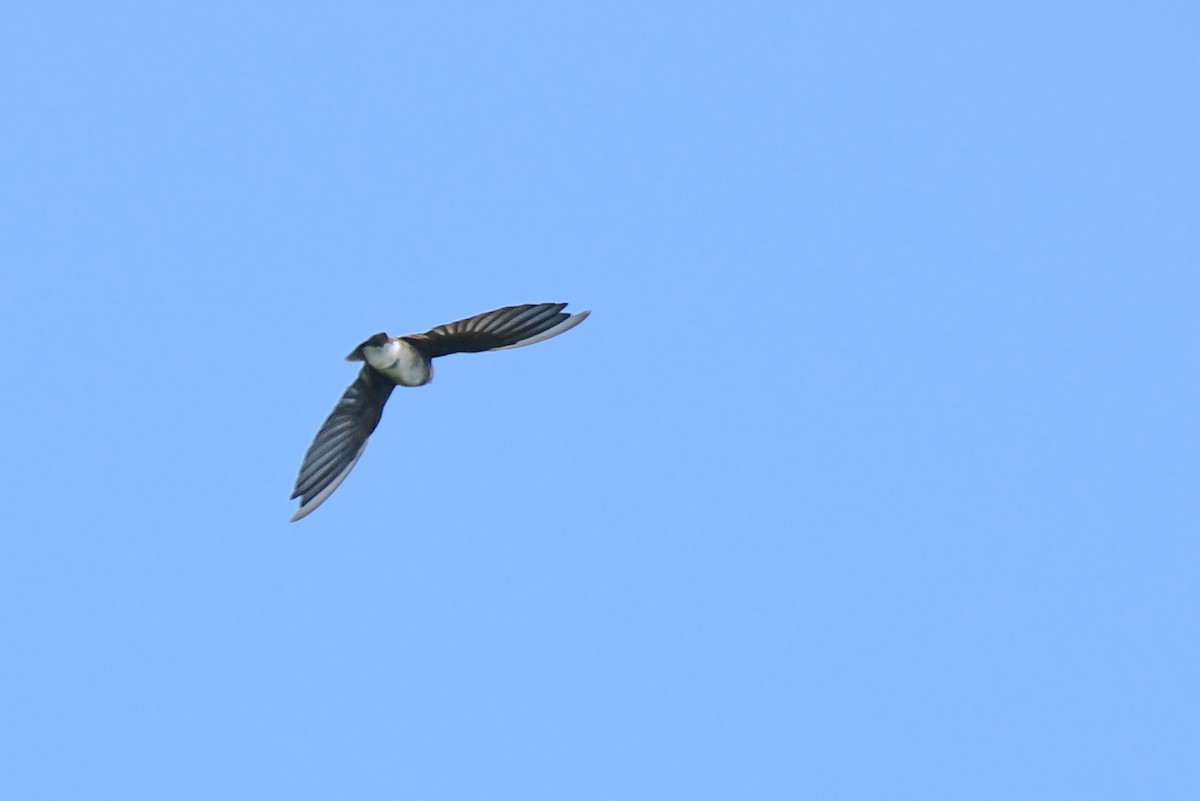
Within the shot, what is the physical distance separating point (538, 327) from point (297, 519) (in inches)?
110

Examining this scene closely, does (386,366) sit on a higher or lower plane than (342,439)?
higher

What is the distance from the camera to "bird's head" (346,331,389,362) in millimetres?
14578

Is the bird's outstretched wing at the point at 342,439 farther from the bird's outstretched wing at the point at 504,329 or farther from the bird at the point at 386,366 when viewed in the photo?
the bird's outstretched wing at the point at 504,329

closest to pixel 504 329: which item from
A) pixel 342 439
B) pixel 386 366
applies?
pixel 386 366

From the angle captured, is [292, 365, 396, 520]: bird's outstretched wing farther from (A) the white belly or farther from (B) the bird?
(A) the white belly

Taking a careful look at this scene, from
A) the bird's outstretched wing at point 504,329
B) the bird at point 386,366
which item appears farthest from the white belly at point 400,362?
the bird's outstretched wing at point 504,329

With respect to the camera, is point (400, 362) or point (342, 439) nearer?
point (400, 362)

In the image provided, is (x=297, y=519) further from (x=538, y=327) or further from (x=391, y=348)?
(x=538, y=327)

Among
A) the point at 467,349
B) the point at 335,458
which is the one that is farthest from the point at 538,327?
the point at 335,458

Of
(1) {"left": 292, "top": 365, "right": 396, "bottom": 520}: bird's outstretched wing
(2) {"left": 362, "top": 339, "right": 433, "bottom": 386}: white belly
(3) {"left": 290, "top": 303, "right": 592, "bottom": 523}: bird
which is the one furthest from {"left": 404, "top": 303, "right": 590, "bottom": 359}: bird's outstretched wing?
(1) {"left": 292, "top": 365, "right": 396, "bottom": 520}: bird's outstretched wing

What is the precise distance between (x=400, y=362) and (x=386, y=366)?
13cm

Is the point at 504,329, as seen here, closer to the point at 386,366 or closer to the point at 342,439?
the point at 386,366

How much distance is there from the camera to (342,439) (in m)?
15.6

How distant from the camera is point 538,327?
1498 cm
